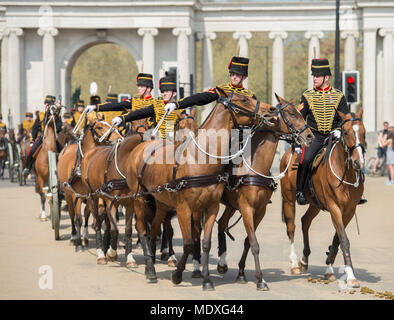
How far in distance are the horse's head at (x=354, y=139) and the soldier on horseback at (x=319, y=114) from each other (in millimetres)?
838

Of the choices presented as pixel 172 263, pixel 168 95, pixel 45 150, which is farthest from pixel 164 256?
pixel 45 150

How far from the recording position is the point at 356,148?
11375 mm

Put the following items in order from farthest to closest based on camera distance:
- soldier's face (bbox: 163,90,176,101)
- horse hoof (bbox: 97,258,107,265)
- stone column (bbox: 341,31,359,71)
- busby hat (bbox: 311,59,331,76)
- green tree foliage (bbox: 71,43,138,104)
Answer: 1. green tree foliage (bbox: 71,43,138,104)
2. stone column (bbox: 341,31,359,71)
3. horse hoof (bbox: 97,258,107,265)
4. soldier's face (bbox: 163,90,176,101)
5. busby hat (bbox: 311,59,331,76)

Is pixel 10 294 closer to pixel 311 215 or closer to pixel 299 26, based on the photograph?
pixel 311 215

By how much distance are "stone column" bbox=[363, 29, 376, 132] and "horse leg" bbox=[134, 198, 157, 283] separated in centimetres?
4198

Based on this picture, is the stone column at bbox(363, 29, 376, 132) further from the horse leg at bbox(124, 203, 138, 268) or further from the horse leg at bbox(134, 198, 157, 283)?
the horse leg at bbox(134, 198, 157, 283)

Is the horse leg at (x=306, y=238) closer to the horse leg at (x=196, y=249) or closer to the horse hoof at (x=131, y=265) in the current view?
the horse leg at (x=196, y=249)

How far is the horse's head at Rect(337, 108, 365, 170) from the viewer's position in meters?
11.3

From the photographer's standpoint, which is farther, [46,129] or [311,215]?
[46,129]

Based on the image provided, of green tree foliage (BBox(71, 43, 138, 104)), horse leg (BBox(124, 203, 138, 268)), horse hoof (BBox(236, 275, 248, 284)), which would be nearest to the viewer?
horse hoof (BBox(236, 275, 248, 284))

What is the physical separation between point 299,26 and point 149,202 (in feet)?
140

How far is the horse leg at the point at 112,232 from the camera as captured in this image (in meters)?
13.5

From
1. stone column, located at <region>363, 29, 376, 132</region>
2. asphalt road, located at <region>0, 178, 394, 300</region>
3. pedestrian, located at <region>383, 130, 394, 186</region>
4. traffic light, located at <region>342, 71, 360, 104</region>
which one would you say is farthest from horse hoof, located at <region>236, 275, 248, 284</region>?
stone column, located at <region>363, 29, 376, 132</region>
